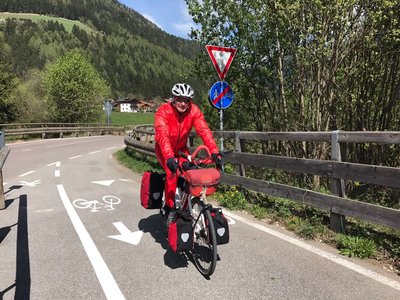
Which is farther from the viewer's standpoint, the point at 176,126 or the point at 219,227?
the point at 176,126

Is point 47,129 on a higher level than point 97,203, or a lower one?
lower

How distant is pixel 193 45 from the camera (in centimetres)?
1316

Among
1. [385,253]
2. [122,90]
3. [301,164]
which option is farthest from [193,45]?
[122,90]

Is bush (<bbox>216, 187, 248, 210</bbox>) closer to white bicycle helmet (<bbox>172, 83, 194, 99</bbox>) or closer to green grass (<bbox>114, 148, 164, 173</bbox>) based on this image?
white bicycle helmet (<bbox>172, 83, 194, 99</bbox>)

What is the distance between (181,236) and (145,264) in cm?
67

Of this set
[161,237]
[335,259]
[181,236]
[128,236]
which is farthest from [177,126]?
[335,259]

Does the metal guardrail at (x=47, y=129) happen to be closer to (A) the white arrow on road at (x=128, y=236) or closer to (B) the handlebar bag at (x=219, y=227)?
(A) the white arrow on road at (x=128, y=236)

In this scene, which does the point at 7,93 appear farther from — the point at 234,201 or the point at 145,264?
the point at 145,264

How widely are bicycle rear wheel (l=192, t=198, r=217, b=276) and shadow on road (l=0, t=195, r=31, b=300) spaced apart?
1822mm

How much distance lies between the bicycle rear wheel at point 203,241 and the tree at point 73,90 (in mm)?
44877

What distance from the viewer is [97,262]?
4.68 metres

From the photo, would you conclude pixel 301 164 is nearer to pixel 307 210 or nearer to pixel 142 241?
pixel 307 210

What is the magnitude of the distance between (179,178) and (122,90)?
19084 cm

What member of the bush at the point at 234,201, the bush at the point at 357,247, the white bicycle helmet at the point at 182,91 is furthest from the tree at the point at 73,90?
the bush at the point at 357,247
